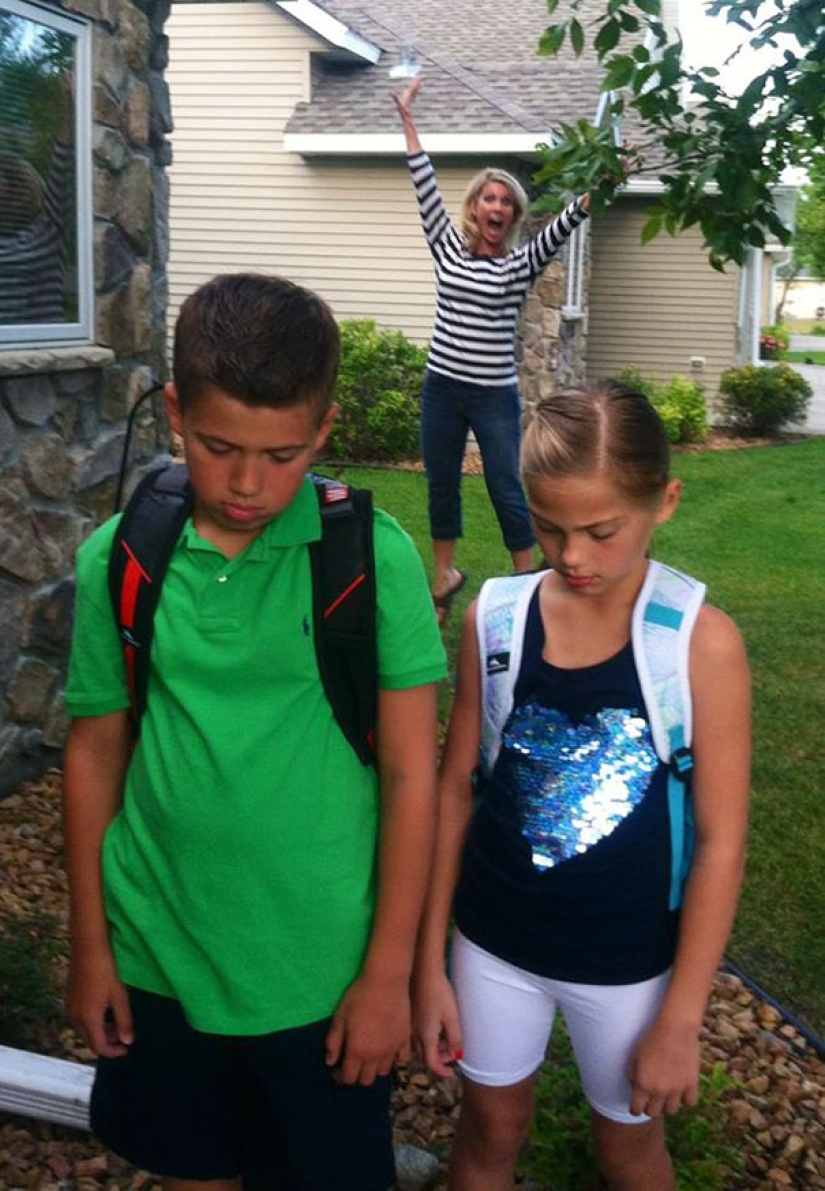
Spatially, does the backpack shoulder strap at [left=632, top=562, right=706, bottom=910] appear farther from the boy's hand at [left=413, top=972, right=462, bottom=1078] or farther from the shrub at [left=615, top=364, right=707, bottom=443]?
the shrub at [left=615, top=364, right=707, bottom=443]

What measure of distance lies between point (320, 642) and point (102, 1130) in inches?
30.5

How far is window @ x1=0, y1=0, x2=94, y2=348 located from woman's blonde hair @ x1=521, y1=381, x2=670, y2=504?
8.82 ft

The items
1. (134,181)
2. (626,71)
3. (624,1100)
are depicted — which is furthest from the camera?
(134,181)

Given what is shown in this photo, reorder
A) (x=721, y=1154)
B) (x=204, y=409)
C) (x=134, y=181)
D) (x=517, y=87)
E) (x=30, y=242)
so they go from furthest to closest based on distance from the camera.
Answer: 1. (x=517, y=87)
2. (x=134, y=181)
3. (x=30, y=242)
4. (x=721, y=1154)
5. (x=204, y=409)

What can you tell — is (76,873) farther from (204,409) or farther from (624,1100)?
(624,1100)

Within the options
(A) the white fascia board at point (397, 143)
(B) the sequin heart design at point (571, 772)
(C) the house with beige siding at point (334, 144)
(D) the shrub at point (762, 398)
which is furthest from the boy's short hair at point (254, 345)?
(D) the shrub at point (762, 398)

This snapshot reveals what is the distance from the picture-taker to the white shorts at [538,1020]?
76.2 inches

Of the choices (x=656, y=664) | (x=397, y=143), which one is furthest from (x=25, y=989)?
(x=397, y=143)

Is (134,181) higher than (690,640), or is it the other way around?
(134,181)

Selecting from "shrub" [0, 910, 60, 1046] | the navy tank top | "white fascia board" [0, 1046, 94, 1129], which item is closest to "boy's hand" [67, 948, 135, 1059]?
the navy tank top

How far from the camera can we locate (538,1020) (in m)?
2.02

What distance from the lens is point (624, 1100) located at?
6.52 ft

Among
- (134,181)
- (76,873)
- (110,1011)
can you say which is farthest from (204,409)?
(134,181)

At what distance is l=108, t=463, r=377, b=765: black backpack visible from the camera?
5.71 feet
